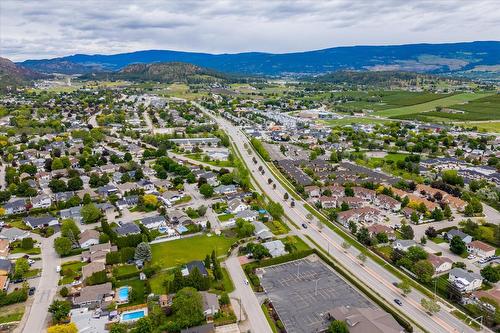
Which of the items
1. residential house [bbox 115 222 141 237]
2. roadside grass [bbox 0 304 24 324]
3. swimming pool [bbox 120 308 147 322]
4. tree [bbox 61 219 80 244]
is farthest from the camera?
residential house [bbox 115 222 141 237]

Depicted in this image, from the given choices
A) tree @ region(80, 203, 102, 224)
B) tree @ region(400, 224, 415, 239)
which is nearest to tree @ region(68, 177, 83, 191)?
tree @ region(80, 203, 102, 224)

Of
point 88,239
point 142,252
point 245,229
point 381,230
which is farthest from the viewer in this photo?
point 381,230

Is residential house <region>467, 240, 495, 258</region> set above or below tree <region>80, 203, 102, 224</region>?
Result: below

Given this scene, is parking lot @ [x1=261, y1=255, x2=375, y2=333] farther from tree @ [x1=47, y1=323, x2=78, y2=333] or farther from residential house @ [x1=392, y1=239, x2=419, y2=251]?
tree @ [x1=47, y1=323, x2=78, y2=333]

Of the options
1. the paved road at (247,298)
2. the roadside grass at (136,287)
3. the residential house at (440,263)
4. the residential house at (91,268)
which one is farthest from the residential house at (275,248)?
the residential house at (91,268)

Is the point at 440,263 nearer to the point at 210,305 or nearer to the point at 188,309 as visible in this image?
the point at 210,305

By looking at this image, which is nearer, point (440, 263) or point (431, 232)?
point (440, 263)

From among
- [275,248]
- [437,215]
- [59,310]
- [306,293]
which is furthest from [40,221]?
[437,215]

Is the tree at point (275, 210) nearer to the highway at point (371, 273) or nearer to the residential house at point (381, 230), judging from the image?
the highway at point (371, 273)
